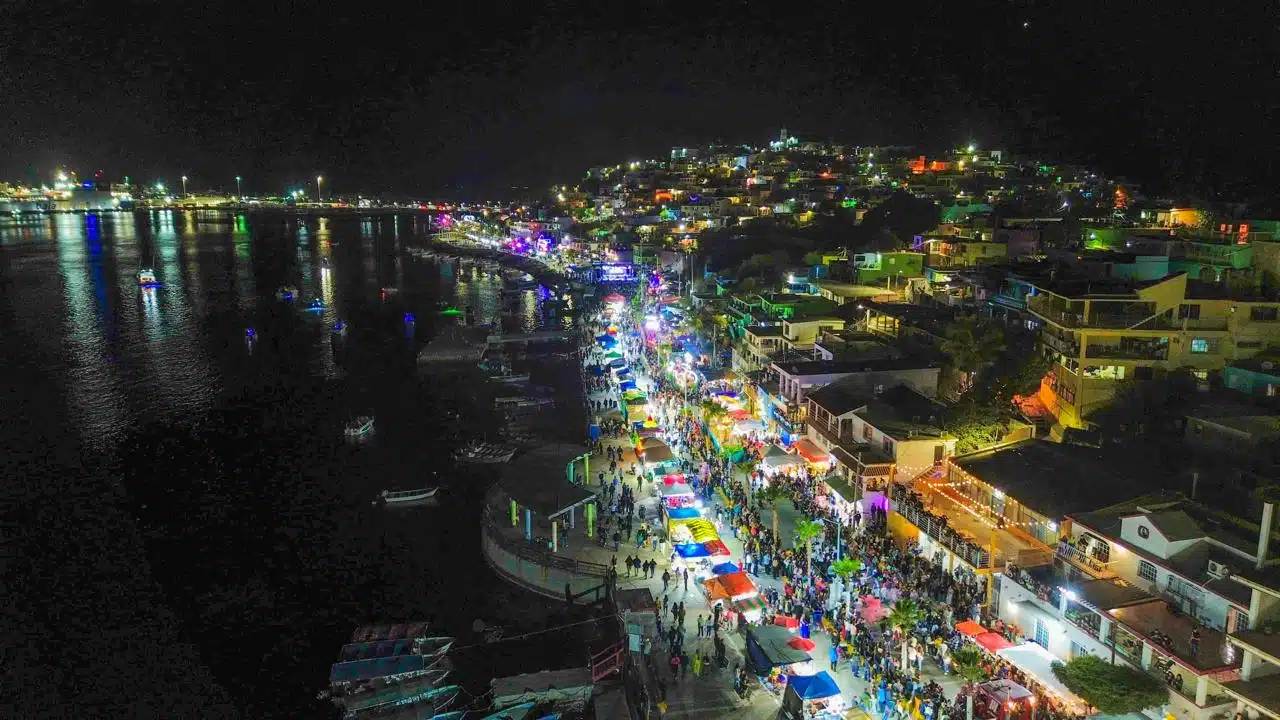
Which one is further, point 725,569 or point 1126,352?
point 1126,352

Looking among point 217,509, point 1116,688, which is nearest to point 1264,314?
point 1116,688

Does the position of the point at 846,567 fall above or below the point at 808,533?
below

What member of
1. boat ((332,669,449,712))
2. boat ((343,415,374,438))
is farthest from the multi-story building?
boat ((343,415,374,438))

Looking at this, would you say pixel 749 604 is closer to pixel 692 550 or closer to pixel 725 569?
pixel 725 569

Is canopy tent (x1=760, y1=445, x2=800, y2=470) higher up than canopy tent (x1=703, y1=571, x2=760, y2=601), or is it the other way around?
canopy tent (x1=760, y1=445, x2=800, y2=470)

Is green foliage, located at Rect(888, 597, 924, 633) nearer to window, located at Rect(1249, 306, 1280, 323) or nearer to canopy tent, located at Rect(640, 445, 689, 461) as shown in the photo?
canopy tent, located at Rect(640, 445, 689, 461)

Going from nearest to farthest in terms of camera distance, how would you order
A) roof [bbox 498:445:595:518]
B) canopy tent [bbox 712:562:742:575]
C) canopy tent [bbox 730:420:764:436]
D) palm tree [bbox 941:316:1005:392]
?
canopy tent [bbox 712:562:742:575] < roof [bbox 498:445:595:518] < palm tree [bbox 941:316:1005:392] < canopy tent [bbox 730:420:764:436]

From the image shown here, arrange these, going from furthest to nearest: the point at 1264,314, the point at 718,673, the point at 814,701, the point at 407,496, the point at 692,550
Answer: the point at 407,496
the point at 1264,314
the point at 692,550
the point at 718,673
the point at 814,701
